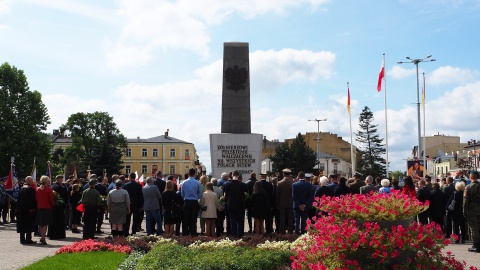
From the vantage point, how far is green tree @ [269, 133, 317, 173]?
8556 cm

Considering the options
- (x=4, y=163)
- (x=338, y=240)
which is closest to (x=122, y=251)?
(x=338, y=240)

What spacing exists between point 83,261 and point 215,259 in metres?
3.12

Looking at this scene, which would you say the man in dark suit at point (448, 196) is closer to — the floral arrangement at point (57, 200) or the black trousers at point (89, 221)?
the black trousers at point (89, 221)

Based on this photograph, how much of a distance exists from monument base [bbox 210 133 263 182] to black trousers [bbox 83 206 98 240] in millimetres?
9068

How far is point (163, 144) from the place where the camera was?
133 m

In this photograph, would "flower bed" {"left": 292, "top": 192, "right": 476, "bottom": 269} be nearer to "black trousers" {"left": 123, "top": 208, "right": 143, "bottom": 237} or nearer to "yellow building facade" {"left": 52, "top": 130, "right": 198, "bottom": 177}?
"black trousers" {"left": 123, "top": 208, "right": 143, "bottom": 237}

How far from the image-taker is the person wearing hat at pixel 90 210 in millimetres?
17891

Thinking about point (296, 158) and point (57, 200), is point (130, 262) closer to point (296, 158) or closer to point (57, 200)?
point (57, 200)

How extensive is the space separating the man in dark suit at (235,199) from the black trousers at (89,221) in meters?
3.83

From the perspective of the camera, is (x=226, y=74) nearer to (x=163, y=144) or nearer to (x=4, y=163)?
(x=4, y=163)

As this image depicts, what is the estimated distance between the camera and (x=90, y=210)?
18031 mm

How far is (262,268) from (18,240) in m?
10.3

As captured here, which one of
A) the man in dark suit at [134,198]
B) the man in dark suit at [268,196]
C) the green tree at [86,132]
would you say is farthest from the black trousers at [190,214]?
the green tree at [86,132]

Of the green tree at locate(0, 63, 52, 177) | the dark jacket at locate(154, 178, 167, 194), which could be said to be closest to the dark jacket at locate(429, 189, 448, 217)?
the dark jacket at locate(154, 178, 167, 194)
